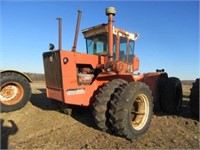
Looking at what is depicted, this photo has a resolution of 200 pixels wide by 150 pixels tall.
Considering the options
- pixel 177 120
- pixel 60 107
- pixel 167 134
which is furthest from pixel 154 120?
pixel 60 107

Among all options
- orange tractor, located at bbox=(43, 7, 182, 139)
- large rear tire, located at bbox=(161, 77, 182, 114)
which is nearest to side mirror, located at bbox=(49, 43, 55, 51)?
orange tractor, located at bbox=(43, 7, 182, 139)

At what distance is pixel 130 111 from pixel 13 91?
13.3 feet

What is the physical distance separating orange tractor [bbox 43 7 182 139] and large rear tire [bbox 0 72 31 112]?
130cm

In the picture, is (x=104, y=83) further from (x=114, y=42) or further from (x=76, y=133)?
(x=76, y=133)

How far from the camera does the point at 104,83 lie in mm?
6828

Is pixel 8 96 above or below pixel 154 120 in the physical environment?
above

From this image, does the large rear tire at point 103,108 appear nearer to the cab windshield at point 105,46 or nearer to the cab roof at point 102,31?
the cab windshield at point 105,46

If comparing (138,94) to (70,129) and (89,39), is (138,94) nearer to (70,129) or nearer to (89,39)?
(70,129)

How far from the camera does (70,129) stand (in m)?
6.29

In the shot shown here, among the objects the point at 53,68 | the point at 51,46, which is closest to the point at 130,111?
the point at 53,68

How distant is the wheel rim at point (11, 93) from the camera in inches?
304

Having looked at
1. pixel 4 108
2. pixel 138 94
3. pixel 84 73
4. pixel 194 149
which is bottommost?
pixel 194 149

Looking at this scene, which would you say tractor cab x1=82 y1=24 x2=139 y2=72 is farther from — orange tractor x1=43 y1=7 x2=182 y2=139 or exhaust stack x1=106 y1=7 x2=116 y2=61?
exhaust stack x1=106 y1=7 x2=116 y2=61

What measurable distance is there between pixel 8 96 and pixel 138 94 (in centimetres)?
412
